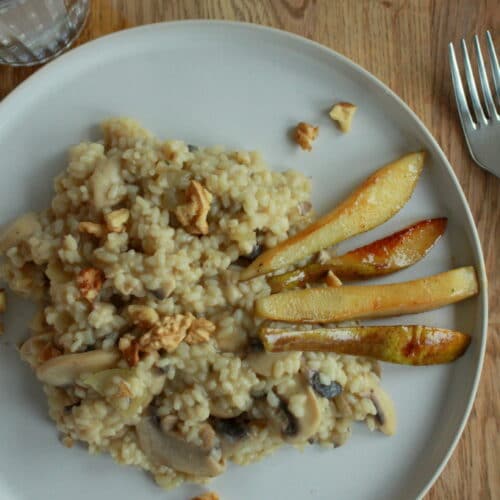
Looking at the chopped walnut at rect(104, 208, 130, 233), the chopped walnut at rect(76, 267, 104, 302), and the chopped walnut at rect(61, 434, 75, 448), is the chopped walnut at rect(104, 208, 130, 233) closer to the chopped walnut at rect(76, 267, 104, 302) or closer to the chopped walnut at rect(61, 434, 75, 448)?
the chopped walnut at rect(76, 267, 104, 302)

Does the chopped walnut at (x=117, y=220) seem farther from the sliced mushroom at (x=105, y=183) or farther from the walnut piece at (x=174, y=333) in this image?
the walnut piece at (x=174, y=333)

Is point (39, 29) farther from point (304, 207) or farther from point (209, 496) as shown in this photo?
point (209, 496)

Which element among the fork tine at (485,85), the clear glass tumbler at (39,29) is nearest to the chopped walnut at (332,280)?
the fork tine at (485,85)

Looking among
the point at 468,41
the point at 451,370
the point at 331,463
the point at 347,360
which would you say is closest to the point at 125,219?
the point at 347,360

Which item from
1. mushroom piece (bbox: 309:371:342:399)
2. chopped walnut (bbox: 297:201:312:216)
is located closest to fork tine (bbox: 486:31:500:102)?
chopped walnut (bbox: 297:201:312:216)

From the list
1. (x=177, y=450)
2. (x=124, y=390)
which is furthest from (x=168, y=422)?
(x=124, y=390)
